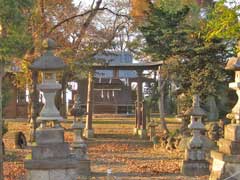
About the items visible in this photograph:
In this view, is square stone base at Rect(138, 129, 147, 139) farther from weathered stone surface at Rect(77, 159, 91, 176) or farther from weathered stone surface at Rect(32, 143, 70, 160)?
weathered stone surface at Rect(32, 143, 70, 160)

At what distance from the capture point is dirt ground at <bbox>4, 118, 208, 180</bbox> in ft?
44.9

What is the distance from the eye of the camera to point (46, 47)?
9.48 meters

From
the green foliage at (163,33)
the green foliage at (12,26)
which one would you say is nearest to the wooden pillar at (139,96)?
the green foliage at (163,33)

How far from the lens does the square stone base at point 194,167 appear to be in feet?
45.9

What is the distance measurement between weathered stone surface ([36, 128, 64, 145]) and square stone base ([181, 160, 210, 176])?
574 centimetres

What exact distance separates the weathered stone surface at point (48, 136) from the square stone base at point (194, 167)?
18.8ft

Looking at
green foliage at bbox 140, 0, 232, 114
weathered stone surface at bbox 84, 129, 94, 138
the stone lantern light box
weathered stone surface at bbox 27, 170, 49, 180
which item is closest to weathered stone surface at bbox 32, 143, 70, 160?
weathered stone surface at bbox 27, 170, 49, 180

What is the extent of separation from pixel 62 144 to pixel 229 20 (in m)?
4.64

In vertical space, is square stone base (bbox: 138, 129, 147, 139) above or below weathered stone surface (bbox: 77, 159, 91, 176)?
above

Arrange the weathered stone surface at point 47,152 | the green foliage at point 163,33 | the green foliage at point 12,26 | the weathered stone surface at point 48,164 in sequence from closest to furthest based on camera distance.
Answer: the weathered stone surface at point 48,164 < the weathered stone surface at point 47,152 < the green foliage at point 12,26 < the green foliage at point 163,33

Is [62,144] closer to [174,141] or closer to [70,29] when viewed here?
[174,141]

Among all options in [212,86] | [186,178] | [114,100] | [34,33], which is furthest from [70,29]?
[114,100]

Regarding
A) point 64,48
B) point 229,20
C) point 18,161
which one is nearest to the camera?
point 229,20

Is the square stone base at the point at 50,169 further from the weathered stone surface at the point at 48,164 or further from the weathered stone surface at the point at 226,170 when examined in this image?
the weathered stone surface at the point at 226,170
